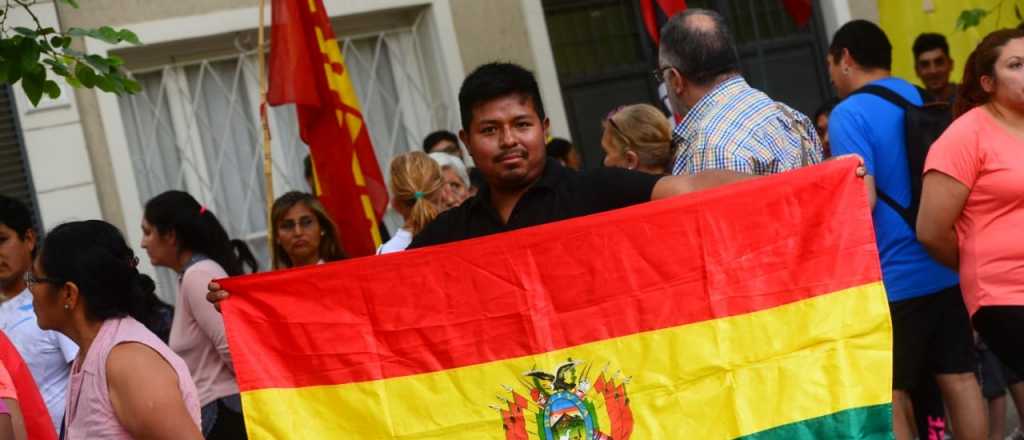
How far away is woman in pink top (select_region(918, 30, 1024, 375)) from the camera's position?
5.99 meters

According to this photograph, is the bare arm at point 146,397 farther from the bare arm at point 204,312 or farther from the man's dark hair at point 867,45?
the man's dark hair at point 867,45

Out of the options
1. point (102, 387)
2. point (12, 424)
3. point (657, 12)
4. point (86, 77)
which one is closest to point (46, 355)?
point (86, 77)

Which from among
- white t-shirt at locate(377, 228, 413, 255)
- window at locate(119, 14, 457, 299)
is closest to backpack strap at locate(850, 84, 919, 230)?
white t-shirt at locate(377, 228, 413, 255)

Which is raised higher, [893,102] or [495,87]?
[495,87]

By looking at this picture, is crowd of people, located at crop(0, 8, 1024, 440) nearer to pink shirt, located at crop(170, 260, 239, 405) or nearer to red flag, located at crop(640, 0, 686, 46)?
pink shirt, located at crop(170, 260, 239, 405)

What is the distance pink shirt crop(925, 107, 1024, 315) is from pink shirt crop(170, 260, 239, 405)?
2.82 meters

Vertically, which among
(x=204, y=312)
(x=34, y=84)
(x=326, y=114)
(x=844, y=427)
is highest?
(x=34, y=84)

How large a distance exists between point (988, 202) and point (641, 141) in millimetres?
1283

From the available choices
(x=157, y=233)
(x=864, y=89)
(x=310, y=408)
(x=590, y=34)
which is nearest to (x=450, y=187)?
(x=157, y=233)

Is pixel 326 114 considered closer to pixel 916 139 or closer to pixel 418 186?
pixel 418 186

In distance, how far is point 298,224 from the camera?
25.3ft

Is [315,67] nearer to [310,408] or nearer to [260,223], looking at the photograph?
[260,223]

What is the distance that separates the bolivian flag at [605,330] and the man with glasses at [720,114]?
1.71 ft

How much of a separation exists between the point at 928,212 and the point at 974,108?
0.43 metres
